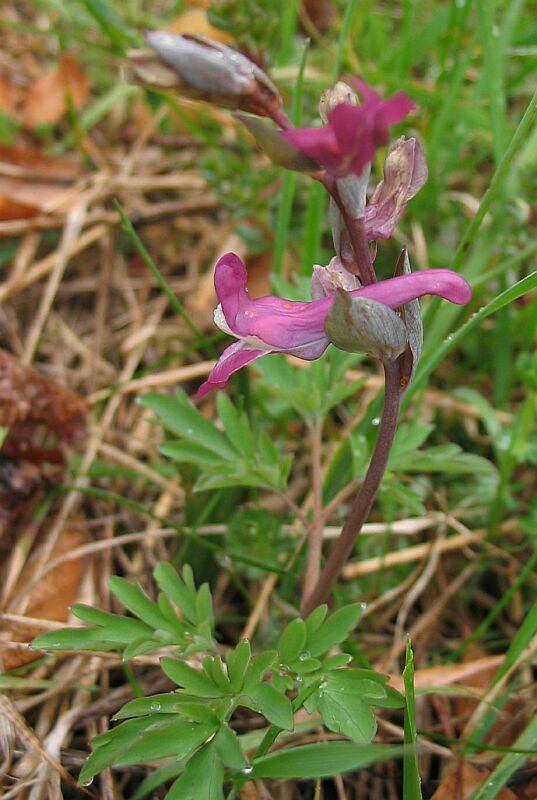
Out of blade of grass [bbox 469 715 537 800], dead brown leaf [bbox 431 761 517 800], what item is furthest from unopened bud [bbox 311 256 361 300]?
dead brown leaf [bbox 431 761 517 800]

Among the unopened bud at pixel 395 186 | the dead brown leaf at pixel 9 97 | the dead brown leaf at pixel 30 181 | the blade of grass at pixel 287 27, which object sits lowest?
the unopened bud at pixel 395 186

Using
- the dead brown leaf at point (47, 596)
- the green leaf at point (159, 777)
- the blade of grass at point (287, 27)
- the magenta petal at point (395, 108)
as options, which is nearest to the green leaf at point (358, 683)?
the green leaf at point (159, 777)

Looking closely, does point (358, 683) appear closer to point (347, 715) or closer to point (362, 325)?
point (347, 715)

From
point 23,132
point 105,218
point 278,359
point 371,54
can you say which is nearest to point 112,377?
point 105,218

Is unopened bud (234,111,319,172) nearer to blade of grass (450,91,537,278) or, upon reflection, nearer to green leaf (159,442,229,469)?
blade of grass (450,91,537,278)

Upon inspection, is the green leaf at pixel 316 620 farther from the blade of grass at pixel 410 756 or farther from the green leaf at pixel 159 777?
the green leaf at pixel 159 777

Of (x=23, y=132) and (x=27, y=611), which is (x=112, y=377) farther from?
(x=23, y=132)

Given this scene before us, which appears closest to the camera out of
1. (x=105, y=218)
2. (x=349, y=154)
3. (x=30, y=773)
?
(x=349, y=154)
